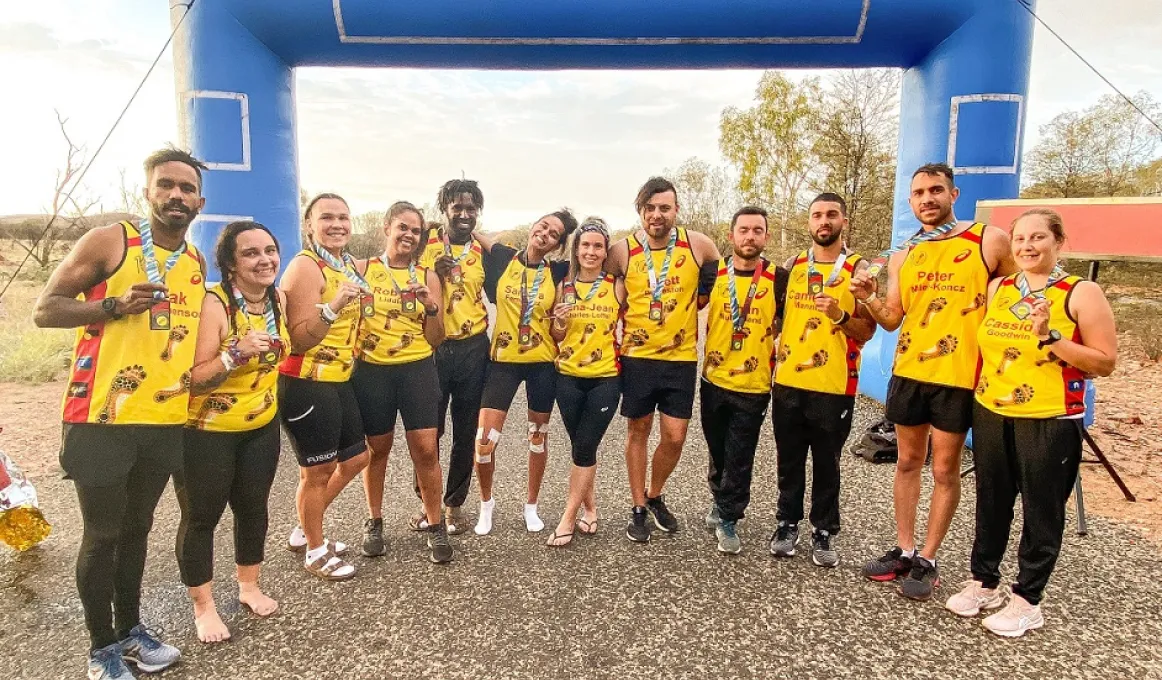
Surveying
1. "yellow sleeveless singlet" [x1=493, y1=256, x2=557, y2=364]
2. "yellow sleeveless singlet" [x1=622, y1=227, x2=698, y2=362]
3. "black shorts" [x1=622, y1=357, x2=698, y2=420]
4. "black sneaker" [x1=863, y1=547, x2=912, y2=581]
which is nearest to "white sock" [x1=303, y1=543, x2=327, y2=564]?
"yellow sleeveless singlet" [x1=493, y1=256, x2=557, y2=364]

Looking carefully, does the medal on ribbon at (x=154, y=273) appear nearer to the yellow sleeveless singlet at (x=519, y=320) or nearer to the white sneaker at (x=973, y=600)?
the yellow sleeveless singlet at (x=519, y=320)

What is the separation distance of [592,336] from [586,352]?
108 mm

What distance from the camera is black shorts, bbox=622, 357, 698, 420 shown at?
3814mm

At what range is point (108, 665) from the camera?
2.54 m

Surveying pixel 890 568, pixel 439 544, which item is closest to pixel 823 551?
pixel 890 568

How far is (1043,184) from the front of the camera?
671 inches

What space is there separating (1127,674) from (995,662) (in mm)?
527

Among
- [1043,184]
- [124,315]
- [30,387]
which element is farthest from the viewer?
[1043,184]

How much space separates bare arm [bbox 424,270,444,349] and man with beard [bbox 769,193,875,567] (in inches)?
82.1

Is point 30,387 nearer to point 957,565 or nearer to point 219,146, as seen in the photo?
point 219,146

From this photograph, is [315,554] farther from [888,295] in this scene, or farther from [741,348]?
[888,295]

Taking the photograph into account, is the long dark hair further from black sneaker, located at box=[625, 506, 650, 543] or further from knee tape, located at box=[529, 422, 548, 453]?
black sneaker, located at box=[625, 506, 650, 543]

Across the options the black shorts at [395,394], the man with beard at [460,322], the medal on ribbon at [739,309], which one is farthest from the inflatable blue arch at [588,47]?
the black shorts at [395,394]

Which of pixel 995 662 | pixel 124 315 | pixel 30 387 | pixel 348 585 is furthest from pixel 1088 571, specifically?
pixel 30 387
